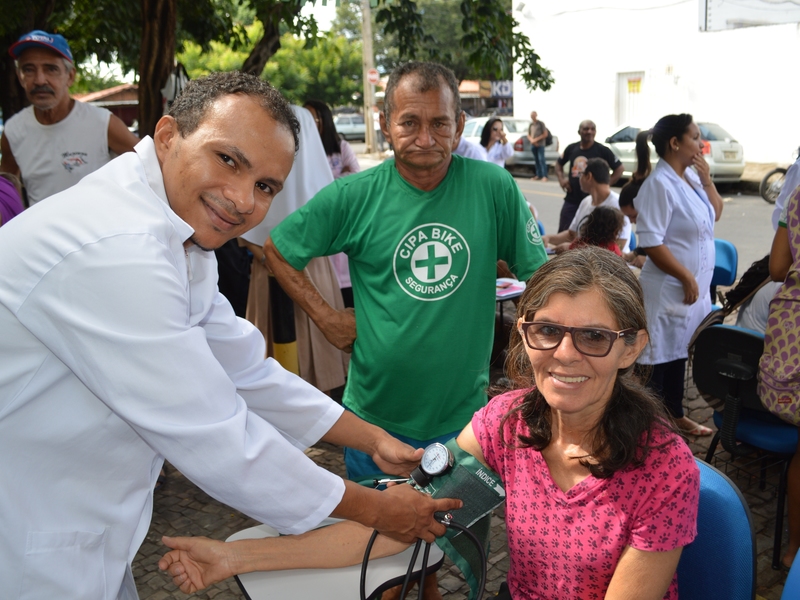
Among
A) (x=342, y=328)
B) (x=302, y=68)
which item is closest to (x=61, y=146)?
(x=342, y=328)

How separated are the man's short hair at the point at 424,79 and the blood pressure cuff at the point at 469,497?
138 centimetres

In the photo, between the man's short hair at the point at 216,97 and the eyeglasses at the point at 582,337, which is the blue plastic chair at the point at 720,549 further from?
the man's short hair at the point at 216,97

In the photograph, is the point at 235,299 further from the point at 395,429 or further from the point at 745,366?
the point at 745,366

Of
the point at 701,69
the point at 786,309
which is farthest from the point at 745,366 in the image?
the point at 701,69

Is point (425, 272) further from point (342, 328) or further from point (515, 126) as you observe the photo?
point (515, 126)

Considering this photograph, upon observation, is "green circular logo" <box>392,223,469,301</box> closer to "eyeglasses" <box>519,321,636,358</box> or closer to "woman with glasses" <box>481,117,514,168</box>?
"eyeglasses" <box>519,321,636,358</box>

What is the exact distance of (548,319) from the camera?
1.94 metres

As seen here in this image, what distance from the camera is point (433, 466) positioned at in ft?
A: 6.66

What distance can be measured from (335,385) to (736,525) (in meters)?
3.46

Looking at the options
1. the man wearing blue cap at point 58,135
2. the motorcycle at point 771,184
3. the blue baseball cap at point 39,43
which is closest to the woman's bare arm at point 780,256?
the man wearing blue cap at point 58,135

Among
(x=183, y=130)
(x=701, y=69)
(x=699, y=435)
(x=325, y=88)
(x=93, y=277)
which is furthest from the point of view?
(x=325, y=88)

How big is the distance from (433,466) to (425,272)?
0.84 meters

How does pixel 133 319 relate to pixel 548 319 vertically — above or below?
above

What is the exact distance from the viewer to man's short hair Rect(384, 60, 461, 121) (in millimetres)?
2715
